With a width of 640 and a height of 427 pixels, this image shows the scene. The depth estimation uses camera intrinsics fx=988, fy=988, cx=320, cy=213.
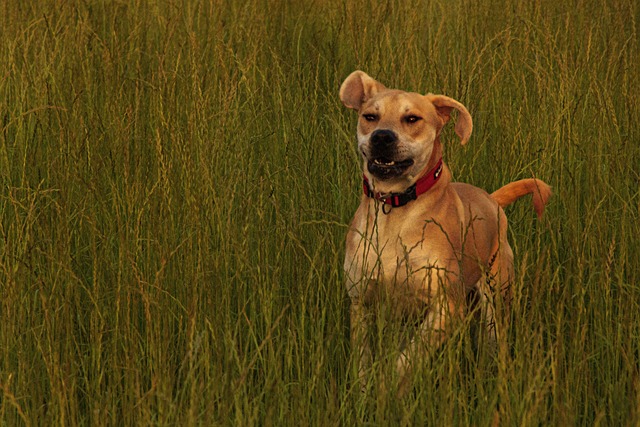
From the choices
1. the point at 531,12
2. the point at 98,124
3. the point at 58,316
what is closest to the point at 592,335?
the point at 58,316

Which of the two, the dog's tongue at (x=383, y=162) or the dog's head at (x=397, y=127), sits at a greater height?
the dog's head at (x=397, y=127)

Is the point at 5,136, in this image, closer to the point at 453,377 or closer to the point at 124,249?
the point at 124,249

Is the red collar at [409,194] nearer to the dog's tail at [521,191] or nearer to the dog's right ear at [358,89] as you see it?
the dog's right ear at [358,89]

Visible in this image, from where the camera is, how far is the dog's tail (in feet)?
12.3

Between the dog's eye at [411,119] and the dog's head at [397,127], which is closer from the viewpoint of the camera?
the dog's head at [397,127]

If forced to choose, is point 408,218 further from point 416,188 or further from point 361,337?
point 361,337

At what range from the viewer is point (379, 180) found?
333 cm

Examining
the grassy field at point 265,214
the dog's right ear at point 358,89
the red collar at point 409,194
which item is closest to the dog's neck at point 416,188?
the red collar at point 409,194

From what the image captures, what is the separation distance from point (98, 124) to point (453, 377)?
2.16 meters

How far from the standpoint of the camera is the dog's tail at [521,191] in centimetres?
375

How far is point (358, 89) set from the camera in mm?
3598

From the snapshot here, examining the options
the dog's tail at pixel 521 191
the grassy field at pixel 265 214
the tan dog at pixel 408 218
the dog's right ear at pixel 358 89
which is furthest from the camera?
the dog's tail at pixel 521 191

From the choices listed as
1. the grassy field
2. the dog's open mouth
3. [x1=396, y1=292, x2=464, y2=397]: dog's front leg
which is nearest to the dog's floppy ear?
the dog's open mouth

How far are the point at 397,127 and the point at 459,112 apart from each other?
0.26 meters
